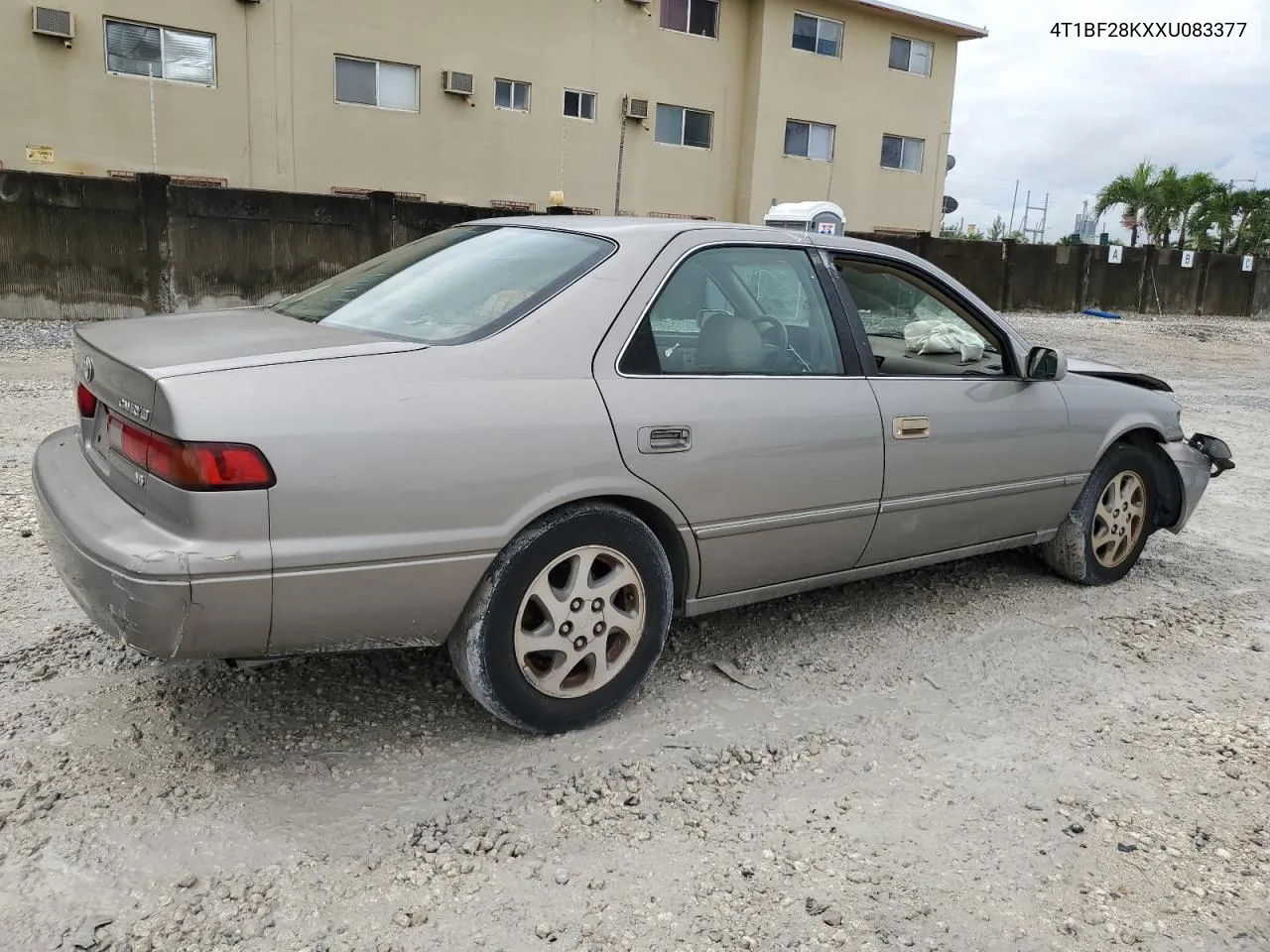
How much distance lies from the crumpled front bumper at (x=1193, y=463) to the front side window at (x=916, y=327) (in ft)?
4.19

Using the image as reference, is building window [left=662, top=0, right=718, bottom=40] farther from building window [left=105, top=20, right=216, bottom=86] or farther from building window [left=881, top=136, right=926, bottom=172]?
building window [left=105, top=20, right=216, bottom=86]

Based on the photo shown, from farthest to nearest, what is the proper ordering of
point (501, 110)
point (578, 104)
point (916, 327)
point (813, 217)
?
point (578, 104) < point (501, 110) < point (813, 217) < point (916, 327)

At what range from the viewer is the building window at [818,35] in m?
24.7

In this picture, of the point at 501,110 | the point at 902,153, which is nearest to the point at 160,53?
the point at 501,110

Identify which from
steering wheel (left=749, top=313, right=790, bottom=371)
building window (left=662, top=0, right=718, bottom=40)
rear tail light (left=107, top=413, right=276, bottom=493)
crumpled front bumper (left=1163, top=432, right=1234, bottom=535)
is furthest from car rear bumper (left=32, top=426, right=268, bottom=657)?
building window (left=662, top=0, right=718, bottom=40)

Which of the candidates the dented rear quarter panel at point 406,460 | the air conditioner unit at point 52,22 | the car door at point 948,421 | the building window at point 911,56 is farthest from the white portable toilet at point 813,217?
the building window at point 911,56

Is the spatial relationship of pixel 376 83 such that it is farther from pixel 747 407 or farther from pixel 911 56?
pixel 747 407

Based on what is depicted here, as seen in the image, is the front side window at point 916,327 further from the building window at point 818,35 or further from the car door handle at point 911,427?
the building window at point 818,35

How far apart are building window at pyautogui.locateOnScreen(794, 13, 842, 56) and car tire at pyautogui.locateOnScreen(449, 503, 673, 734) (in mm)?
24303

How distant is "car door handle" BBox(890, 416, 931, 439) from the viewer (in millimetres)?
3715

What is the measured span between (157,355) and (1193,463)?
14.6 ft

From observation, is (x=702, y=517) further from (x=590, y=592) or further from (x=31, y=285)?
(x=31, y=285)

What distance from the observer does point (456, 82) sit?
20.7 meters

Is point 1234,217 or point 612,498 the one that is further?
point 1234,217
